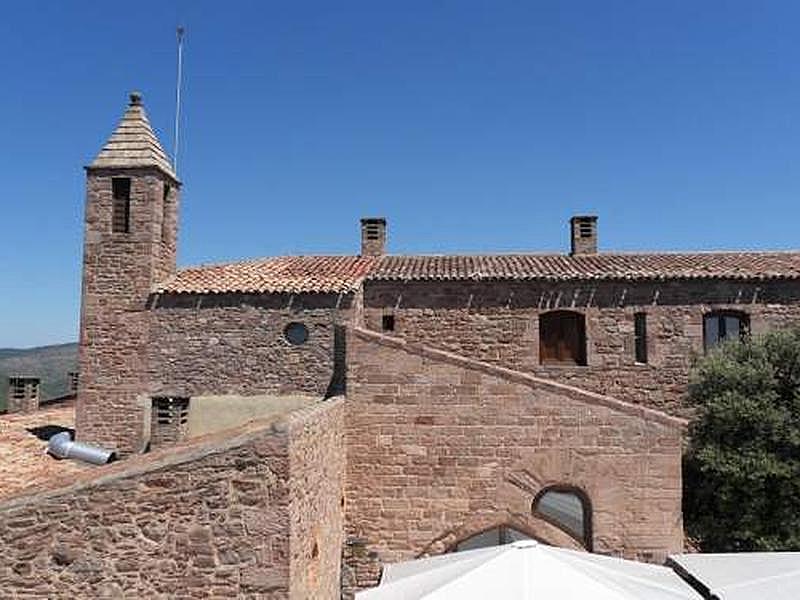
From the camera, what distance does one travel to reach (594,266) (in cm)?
1709

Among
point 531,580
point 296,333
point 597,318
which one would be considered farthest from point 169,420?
point 531,580

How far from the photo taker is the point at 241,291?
50.7ft

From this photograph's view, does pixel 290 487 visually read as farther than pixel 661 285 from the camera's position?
No

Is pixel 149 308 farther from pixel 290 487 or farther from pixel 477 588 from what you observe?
pixel 477 588

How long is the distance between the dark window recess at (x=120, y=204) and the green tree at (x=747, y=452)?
13761mm

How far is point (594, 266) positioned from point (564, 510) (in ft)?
22.5

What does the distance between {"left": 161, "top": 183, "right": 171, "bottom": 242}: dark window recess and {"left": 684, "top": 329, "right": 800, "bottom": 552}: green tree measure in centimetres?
1309

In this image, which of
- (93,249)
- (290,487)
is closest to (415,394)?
(290,487)

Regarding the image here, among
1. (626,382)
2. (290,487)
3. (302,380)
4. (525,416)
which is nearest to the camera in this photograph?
(290,487)

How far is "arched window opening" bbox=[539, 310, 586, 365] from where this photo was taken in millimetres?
16500

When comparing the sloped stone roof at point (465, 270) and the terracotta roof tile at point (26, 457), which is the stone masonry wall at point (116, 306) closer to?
the sloped stone roof at point (465, 270)

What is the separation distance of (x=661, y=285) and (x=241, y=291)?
10167mm

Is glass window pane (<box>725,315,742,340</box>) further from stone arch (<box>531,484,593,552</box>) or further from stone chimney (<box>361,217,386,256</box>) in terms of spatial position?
stone chimney (<box>361,217,386,256</box>)

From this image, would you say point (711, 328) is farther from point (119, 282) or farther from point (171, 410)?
point (119, 282)
